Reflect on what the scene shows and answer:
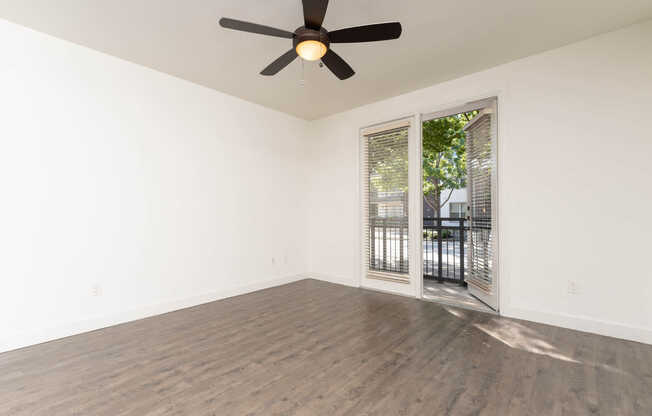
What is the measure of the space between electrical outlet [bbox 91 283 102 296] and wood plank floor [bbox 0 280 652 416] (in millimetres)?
381

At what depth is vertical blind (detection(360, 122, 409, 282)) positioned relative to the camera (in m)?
4.39

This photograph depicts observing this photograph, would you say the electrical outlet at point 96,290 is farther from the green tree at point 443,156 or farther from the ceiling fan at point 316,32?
the green tree at point 443,156

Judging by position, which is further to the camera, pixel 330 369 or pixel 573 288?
pixel 573 288

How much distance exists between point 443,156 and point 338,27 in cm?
505

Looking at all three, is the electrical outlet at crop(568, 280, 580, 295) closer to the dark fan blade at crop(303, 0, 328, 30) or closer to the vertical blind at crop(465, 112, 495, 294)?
the vertical blind at crop(465, 112, 495, 294)

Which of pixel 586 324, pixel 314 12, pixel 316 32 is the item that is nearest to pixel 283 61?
pixel 316 32

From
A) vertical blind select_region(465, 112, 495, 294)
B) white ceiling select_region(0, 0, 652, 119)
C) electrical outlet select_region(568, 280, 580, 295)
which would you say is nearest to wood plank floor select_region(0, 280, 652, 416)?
electrical outlet select_region(568, 280, 580, 295)

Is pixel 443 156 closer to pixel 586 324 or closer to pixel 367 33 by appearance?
pixel 586 324

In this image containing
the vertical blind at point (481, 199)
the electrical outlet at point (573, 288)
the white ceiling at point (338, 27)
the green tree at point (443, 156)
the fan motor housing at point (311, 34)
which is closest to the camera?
the fan motor housing at point (311, 34)

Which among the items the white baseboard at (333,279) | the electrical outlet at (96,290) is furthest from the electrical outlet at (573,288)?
the electrical outlet at (96,290)

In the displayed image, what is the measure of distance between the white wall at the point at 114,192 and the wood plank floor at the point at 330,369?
1.51 feet

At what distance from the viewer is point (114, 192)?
3.26 meters

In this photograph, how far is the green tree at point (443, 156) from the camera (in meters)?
6.11

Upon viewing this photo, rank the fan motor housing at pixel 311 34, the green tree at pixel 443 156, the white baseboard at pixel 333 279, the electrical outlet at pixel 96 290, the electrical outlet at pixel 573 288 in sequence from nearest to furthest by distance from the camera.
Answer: the fan motor housing at pixel 311 34 < the electrical outlet at pixel 573 288 < the electrical outlet at pixel 96 290 < the white baseboard at pixel 333 279 < the green tree at pixel 443 156
